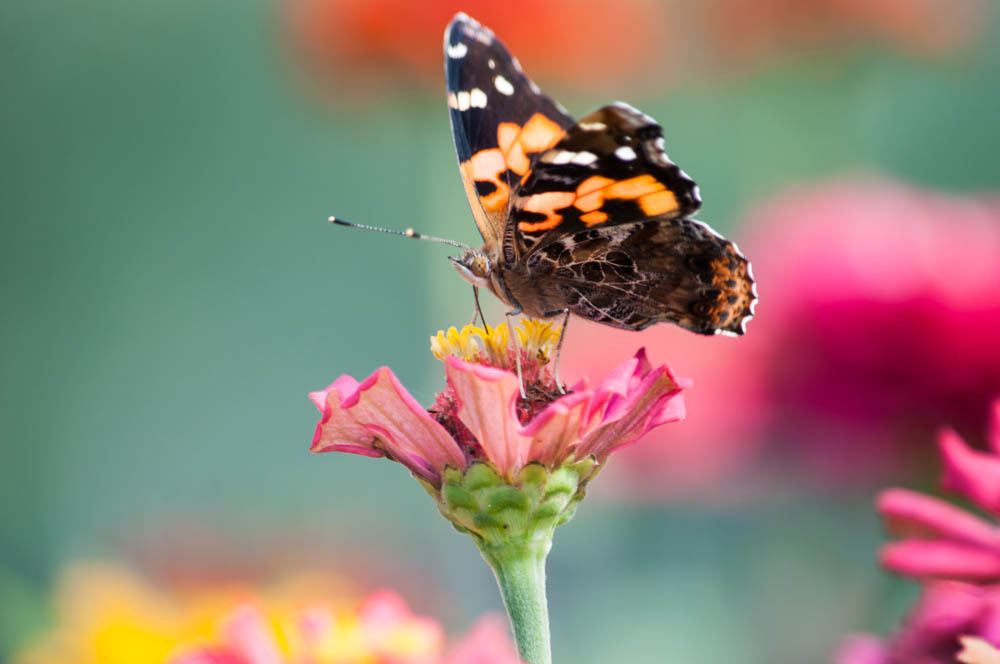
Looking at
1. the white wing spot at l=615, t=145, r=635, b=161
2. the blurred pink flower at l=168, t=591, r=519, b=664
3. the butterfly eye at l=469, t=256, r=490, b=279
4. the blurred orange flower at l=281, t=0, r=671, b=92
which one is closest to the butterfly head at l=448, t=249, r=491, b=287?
the butterfly eye at l=469, t=256, r=490, b=279

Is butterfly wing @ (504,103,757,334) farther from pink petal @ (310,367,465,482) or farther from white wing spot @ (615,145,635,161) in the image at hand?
pink petal @ (310,367,465,482)

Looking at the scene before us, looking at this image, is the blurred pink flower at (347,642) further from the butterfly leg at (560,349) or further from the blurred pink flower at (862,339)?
the blurred pink flower at (862,339)

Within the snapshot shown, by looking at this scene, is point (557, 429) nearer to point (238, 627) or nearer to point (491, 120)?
point (238, 627)

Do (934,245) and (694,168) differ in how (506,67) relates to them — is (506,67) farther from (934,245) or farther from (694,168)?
(694,168)

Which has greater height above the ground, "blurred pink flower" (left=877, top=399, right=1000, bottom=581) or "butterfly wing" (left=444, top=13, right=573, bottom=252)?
"butterfly wing" (left=444, top=13, right=573, bottom=252)

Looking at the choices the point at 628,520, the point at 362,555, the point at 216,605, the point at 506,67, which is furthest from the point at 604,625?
the point at 506,67

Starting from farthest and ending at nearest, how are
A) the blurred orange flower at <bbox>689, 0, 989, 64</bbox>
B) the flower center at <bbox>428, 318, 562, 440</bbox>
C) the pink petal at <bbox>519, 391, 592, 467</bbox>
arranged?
the blurred orange flower at <bbox>689, 0, 989, 64</bbox>, the flower center at <bbox>428, 318, 562, 440</bbox>, the pink petal at <bbox>519, 391, 592, 467</bbox>
